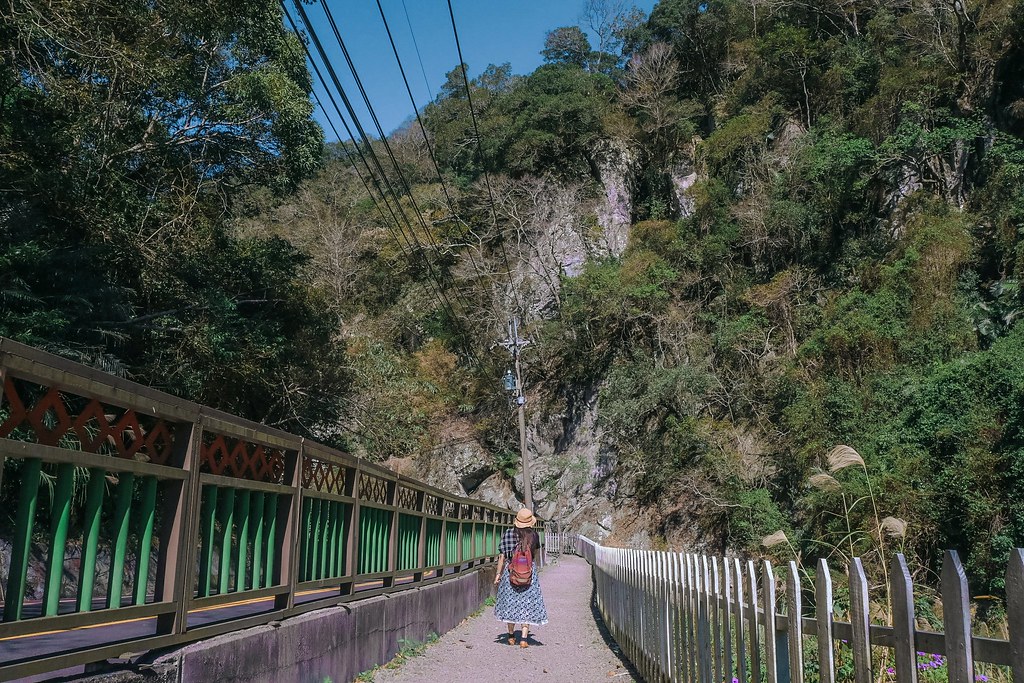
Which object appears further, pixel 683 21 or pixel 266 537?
pixel 683 21

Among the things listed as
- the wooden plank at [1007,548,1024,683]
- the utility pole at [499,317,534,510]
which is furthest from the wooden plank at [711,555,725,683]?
the utility pole at [499,317,534,510]

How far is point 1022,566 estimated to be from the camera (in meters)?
2.14

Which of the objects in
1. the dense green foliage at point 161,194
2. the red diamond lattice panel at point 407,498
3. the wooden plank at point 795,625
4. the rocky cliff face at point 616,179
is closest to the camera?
the wooden plank at point 795,625

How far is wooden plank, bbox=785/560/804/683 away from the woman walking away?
21.8 ft

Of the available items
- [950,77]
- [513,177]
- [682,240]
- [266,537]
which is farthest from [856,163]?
[266,537]

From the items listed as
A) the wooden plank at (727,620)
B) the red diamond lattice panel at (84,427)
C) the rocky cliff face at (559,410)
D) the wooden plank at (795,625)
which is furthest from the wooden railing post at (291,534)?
the rocky cliff face at (559,410)

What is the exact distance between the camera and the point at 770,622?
3775 mm

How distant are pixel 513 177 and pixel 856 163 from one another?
21.1 meters

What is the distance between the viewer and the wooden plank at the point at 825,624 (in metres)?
3.14

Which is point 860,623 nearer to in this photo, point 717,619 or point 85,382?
point 717,619

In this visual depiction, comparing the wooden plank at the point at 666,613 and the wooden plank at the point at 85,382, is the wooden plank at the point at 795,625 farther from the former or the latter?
the wooden plank at the point at 85,382

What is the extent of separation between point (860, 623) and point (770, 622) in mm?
897

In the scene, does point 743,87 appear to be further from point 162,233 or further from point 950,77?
point 162,233

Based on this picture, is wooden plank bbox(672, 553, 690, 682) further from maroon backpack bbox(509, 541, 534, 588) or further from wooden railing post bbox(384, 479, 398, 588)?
maroon backpack bbox(509, 541, 534, 588)
